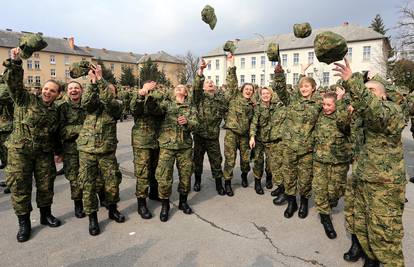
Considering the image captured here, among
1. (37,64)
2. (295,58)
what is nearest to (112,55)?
(37,64)

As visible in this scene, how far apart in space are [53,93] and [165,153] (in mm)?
1722

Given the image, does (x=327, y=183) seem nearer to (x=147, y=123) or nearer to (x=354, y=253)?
(x=354, y=253)

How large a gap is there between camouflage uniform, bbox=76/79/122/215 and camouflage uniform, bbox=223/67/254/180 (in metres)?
2.14

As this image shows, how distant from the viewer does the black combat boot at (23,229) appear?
375cm

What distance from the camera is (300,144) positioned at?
4.25m

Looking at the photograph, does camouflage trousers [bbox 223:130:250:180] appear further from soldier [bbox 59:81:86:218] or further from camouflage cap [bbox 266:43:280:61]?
soldier [bbox 59:81:86:218]

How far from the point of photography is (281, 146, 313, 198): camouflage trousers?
167 inches

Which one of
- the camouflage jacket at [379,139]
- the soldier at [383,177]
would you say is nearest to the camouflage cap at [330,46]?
the soldier at [383,177]

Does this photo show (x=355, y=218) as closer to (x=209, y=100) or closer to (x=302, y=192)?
(x=302, y=192)

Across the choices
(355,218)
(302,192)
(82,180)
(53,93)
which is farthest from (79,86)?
(355,218)

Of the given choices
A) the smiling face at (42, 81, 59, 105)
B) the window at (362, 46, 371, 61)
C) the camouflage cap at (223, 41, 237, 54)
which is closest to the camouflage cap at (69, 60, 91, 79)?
the smiling face at (42, 81, 59, 105)

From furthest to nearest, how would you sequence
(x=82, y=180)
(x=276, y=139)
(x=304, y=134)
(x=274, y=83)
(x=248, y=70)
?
(x=248, y=70) → (x=276, y=139) → (x=274, y=83) → (x=304, y=134) → (x=82, y=180)

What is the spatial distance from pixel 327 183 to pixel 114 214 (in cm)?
299

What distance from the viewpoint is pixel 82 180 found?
3.90 meters
